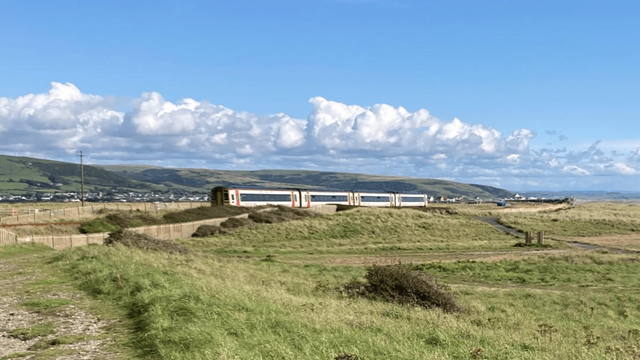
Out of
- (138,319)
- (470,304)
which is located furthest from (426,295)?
(138,319)

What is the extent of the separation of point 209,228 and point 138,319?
50.1m

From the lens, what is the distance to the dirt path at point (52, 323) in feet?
35.9

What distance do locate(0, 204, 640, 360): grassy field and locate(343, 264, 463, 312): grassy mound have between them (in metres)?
0.86

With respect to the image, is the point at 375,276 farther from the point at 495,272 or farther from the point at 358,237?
the point at 358,237

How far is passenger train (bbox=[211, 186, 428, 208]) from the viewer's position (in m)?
80.4

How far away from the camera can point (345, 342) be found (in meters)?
10.0

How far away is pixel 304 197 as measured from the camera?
9262 centimetres

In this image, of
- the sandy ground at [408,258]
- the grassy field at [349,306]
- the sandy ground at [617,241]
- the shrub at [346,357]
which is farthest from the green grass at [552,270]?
the shrub at [346,357]

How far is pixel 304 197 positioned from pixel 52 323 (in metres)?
79.2

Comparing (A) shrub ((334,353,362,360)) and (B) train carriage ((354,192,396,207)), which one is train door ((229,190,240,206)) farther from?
(A) shrub ((334,353,362,360))

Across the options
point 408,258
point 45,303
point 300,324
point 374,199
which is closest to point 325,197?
point 374,199

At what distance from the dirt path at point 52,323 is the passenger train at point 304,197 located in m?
59.1

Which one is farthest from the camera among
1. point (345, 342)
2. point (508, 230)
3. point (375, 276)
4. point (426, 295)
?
point (508, 230)

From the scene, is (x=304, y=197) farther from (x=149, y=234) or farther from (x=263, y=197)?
(x=149, y=234)
